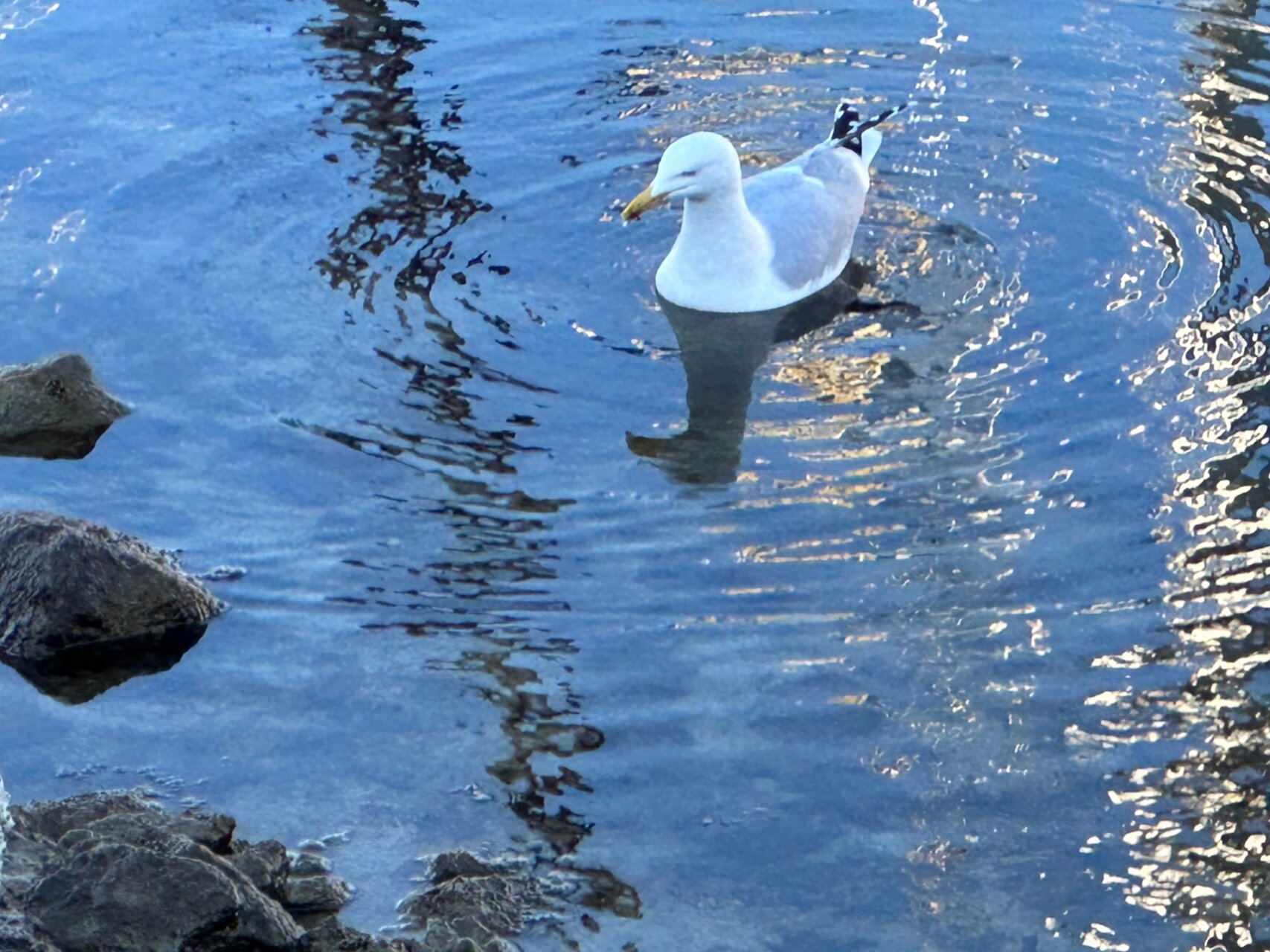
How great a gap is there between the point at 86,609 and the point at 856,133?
513 cm

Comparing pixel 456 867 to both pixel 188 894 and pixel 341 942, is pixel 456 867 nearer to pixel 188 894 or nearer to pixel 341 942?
pixel 341 942

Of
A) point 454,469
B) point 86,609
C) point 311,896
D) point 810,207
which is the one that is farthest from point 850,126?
point 311,896

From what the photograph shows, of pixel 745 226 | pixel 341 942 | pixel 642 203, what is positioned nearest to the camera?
pixel 341 942

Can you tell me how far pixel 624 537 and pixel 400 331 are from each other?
6.45 ft

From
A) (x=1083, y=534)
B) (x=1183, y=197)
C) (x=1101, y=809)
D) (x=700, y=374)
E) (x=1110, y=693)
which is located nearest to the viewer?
(x=1101, y=809)

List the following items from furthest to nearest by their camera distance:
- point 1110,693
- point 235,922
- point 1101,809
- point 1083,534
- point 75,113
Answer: point 75,113
point 1083,534
point 1110,693
point 1101,809
point 235,922

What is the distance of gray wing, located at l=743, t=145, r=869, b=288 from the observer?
9.37 m

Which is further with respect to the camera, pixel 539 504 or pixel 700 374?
pixel 700 374

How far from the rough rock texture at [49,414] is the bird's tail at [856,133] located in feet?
13.7

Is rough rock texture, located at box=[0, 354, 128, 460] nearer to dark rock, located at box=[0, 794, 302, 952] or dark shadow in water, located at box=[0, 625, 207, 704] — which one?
dark shadow in water, located at box=[0, 625, 207, 704]

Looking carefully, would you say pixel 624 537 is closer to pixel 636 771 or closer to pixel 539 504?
pixel 539 504

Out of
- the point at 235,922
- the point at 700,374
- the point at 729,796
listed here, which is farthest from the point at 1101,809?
the point at 700,374

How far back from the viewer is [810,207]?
9.54 meters

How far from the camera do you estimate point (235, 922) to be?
16.8 feet
